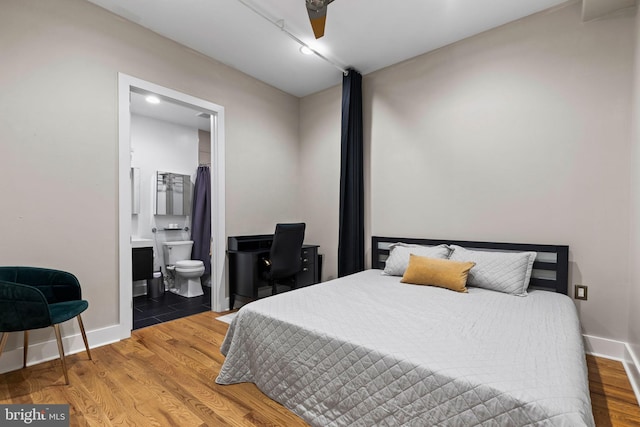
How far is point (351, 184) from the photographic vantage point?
11.9 feet

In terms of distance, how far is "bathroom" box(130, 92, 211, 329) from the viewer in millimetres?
4172

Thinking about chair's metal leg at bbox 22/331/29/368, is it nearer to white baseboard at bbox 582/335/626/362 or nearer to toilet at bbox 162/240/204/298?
toilet at bbox 162/240/204/298

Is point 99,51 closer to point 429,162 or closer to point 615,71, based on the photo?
point 429,162

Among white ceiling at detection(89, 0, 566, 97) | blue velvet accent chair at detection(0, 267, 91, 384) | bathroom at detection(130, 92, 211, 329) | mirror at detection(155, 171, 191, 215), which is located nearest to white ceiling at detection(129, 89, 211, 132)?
bathroom at detection(130, 92, 211, 329)

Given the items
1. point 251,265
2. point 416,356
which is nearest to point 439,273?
point 416,356

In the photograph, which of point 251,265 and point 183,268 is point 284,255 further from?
point 183,268

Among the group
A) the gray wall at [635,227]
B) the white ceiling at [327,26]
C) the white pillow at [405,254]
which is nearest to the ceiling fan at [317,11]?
the white ceiling at [327,26]

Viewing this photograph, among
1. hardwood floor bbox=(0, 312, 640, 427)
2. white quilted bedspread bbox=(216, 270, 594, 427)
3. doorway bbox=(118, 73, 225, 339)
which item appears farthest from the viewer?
doorway bbox=(118, 73, 225, 339)

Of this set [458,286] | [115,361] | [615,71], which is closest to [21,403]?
[115,361]

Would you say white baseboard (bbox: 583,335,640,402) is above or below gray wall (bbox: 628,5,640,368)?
below

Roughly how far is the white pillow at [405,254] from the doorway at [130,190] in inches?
75.1

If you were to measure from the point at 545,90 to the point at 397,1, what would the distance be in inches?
57.8

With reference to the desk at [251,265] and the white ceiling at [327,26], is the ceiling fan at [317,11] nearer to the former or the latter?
the white ceiling at [327,26]

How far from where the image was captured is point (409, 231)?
3.38 m
